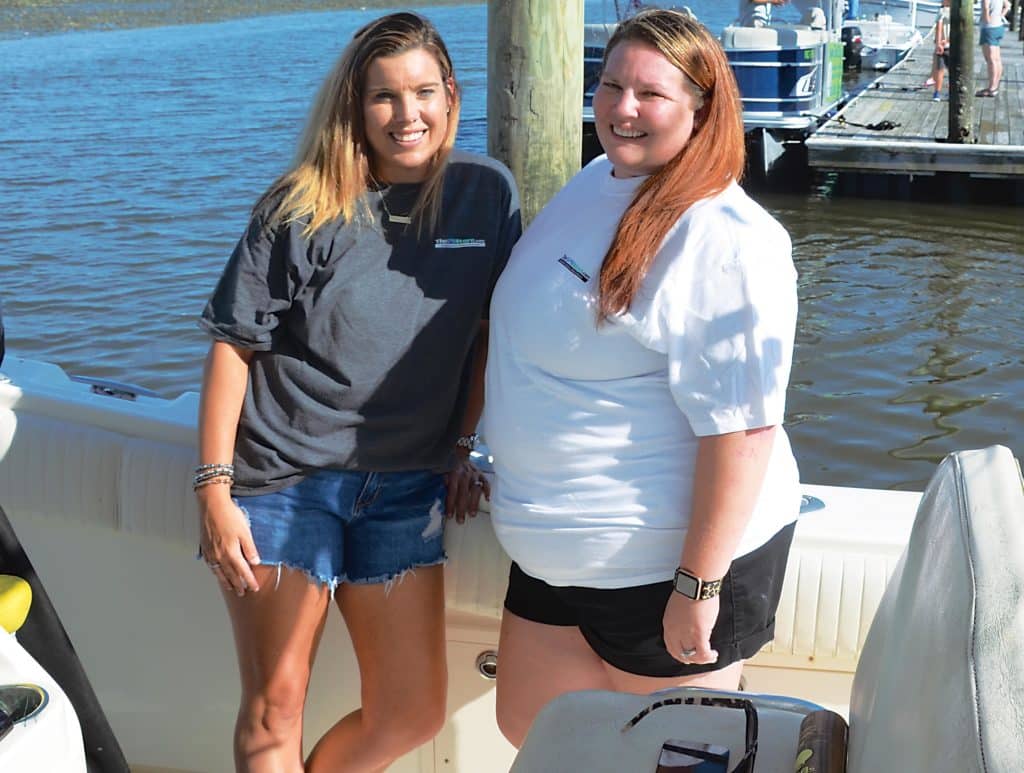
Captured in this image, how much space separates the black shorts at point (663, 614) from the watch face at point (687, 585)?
0.05 meters

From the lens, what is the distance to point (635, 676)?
7.14 feet

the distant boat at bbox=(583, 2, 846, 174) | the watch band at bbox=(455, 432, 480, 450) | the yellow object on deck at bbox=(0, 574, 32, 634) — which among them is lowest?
the yellow object on deck at bbox=(0, 574, 32, 634)

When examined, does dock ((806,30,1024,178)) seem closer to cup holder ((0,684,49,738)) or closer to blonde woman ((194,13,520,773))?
blonde woman ((194,13,520,773))

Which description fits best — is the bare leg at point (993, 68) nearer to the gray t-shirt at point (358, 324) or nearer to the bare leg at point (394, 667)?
the gray t-shirt at point (358, 324)

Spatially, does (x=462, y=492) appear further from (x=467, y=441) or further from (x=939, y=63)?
(x=939, y=63)

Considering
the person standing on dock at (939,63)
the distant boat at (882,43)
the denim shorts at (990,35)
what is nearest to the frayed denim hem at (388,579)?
the denim shorts at (990,35)

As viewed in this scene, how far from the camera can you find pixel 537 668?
7.43 feet

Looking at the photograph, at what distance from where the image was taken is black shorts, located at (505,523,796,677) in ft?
6.86

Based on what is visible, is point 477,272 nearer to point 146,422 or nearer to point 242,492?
point 242,492

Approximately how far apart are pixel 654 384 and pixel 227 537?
811 mm

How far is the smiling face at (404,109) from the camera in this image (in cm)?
220

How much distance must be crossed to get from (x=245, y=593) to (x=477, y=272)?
725 millimetres

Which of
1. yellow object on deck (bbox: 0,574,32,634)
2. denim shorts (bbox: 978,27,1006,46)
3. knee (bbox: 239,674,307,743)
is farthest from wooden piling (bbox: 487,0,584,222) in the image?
denim shorts (bbox: 978,27,1006,46)

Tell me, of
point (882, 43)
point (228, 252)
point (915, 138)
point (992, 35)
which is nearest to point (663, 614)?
point (228, 252)
